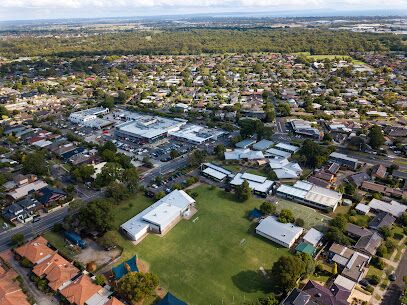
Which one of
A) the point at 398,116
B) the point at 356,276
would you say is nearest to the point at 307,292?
the point at 356,276

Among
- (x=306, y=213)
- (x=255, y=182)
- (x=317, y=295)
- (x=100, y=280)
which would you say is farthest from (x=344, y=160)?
(x=100, y=280)

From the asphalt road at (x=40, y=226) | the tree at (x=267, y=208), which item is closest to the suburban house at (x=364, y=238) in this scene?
the tree at (x=267, y=208)

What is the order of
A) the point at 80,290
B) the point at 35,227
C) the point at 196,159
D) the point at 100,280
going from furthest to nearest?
the point at 196,159 → the point at 35,227 → the point at 100,280 → the point at 80,290

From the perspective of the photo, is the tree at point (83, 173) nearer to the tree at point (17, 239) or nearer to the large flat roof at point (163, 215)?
the tree at point (17, 239)

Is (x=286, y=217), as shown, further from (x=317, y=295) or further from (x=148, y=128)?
(x=148, y=128)

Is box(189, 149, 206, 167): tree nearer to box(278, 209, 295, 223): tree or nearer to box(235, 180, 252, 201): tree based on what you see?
box(235, 180, 252, 201): tree

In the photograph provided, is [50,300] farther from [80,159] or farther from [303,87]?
[303,87]

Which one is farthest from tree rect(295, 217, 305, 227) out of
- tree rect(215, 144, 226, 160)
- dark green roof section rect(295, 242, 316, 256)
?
tree rect(215, 144, 226, 160)
